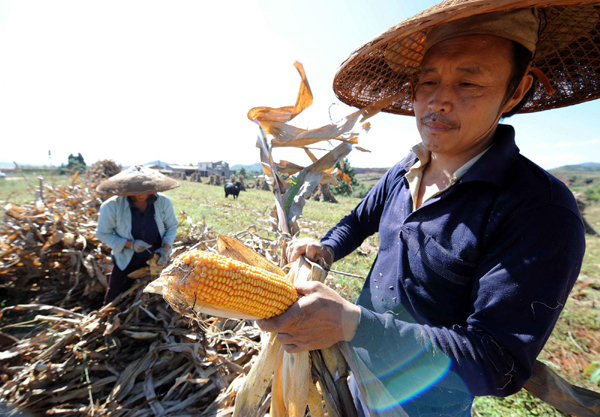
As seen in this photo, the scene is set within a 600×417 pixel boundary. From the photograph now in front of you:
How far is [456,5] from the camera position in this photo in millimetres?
959

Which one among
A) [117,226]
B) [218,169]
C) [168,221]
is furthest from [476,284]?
[218,169]

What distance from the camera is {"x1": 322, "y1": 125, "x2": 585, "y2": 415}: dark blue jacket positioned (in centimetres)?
91

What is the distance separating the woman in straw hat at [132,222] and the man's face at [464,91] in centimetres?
339

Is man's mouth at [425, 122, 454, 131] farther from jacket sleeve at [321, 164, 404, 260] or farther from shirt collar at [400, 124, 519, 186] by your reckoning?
jacket sleeve at [321, 164, 404, 260]

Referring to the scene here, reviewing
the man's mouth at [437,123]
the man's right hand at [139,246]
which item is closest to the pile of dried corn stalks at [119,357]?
the man's right hand at [139,246]

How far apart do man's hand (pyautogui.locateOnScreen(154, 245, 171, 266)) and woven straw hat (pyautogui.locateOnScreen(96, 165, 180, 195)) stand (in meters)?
0.78

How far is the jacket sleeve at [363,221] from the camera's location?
1805 millimetres

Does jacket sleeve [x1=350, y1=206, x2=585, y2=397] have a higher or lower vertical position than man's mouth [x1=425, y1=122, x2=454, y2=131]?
lower

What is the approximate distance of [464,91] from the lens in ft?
3.99

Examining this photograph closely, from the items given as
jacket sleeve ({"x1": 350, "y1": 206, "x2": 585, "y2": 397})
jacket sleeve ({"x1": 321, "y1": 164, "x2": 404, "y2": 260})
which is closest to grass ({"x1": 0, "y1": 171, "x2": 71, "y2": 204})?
jacket sleeve ({"x1": 321, "y1": 164, "x2": 404, "y2": 260})

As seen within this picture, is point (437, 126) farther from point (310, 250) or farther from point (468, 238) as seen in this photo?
point (310, 250)

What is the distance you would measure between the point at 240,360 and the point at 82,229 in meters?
3.76

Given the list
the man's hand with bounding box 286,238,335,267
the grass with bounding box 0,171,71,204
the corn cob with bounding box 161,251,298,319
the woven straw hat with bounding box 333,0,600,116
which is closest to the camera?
the woven straw hat with bounding box 333,0,600,116

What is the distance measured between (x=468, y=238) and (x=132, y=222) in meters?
3.88
